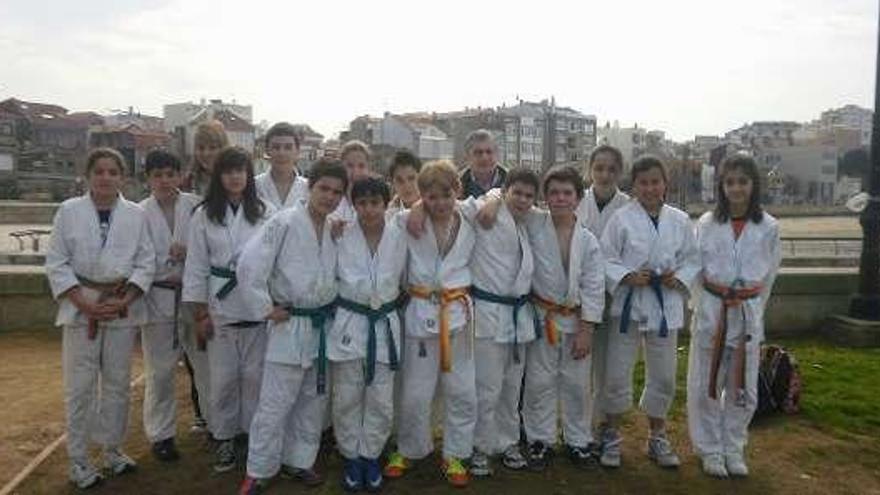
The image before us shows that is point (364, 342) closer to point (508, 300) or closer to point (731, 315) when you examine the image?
point (508, 300)

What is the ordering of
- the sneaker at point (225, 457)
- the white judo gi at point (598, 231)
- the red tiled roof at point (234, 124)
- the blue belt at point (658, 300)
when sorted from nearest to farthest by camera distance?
the sneaker at point (225, 457), the blue belt at point (658, 300), the white judo gi at point (598, 231), the red tiled roof at point (234, 124)

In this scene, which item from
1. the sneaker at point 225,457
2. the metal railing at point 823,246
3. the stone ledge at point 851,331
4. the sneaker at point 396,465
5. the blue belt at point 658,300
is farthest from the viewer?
the metal railing at point 823,246

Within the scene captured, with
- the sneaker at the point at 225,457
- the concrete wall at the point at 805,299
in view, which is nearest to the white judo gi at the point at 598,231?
the sneaker at the point at 225,457

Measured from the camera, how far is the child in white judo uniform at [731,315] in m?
4.53

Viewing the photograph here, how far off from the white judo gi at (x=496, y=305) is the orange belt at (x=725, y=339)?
1.14 meters

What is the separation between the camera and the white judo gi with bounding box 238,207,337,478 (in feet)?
13.3

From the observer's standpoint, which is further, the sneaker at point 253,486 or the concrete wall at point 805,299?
the concrete wall at point 805,299

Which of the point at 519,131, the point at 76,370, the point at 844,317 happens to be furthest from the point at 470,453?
the point at 519,131

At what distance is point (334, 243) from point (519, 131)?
7801cm

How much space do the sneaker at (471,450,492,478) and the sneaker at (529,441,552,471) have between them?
277 mm

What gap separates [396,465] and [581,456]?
112cm

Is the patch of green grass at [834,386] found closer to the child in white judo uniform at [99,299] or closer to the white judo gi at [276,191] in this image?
the white judo gi at [276,191]

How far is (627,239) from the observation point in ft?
15.0

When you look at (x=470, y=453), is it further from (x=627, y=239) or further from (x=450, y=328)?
(x=627, y=239)
